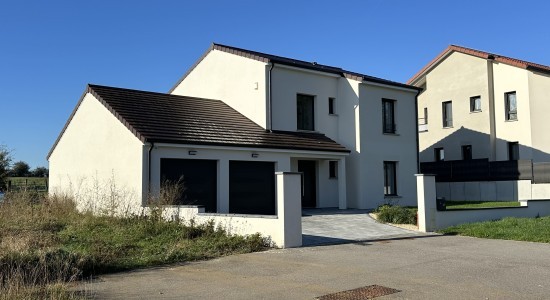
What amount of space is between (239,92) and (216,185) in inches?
249

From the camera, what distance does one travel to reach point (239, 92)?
77.0 ft

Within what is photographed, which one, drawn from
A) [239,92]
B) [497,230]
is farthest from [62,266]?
[239,92]

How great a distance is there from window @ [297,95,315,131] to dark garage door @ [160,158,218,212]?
6287 mm

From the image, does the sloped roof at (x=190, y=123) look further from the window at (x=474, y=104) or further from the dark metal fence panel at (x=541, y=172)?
the window at (x=474, y=104)

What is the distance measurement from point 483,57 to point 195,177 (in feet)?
73.0

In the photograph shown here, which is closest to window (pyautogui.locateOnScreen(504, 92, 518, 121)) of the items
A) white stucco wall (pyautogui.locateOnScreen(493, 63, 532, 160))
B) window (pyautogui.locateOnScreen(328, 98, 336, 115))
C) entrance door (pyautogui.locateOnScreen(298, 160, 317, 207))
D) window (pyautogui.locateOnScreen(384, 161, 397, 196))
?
white stucco wall (pyautogui.locateOnScreen(493, 63, 532, 160))

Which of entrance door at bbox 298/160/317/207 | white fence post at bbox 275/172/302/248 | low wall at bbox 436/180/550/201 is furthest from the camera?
low wall at bbox 436/180/550/201

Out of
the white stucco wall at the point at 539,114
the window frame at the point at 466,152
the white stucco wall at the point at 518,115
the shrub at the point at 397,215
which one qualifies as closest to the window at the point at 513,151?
the white stucco wall at the point at 518,115

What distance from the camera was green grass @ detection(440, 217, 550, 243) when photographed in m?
14.6

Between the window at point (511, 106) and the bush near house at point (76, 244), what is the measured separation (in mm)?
23705

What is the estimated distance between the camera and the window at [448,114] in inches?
1358

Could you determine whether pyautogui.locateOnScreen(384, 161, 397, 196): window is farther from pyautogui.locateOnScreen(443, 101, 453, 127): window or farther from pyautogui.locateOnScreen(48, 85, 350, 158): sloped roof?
pyautogui.locateOnScreen(443, 101, 453, 127): window

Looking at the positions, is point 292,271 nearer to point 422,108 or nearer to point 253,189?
point 253,189

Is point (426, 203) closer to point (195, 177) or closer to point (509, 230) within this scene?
point (509, 230)
